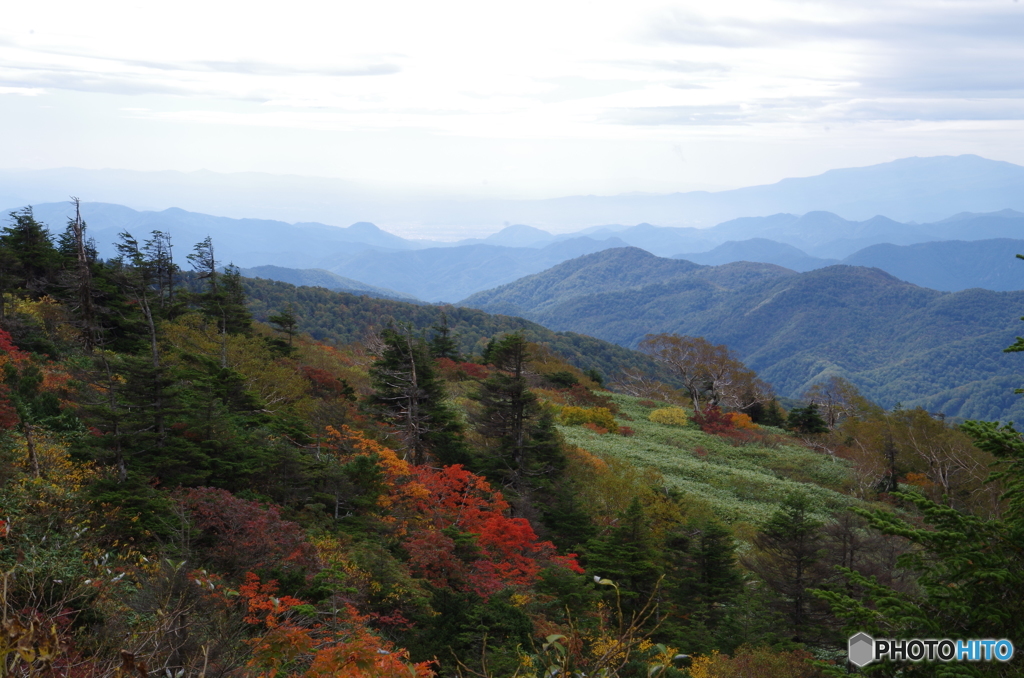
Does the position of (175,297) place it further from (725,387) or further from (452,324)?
(452,324)

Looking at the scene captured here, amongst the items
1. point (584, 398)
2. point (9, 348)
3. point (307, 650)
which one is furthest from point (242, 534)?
point (584, 398)

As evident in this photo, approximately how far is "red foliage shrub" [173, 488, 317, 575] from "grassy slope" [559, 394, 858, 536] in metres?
17.5

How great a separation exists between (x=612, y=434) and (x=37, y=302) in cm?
3258

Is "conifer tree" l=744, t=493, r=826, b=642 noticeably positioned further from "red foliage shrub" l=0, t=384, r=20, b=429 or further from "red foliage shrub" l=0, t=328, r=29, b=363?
"red foliage shrub" l=0, t=328, r=29, b=363

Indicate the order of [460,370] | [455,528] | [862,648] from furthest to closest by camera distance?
[460,370] < [455,528] < [862,648]

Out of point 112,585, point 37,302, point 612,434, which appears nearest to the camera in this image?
point 112,585

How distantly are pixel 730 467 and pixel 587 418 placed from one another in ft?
31.5

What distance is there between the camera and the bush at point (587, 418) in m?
39.8

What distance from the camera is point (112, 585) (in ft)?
27.7

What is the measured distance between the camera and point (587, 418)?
39875 mm

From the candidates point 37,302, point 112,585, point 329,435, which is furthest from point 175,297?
point 112,585

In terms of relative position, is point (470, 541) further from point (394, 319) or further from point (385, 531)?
point (394, 319)

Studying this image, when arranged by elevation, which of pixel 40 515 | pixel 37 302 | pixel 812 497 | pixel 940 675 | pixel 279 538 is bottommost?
pixel 812 497

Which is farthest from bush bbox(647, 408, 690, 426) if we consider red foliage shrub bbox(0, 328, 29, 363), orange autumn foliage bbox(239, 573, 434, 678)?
red foliage shrub bbox(0, 328, 29, 363)
